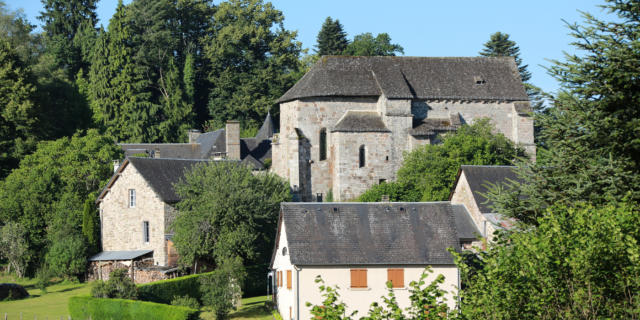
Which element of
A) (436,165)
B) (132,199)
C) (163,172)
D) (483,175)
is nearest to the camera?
→ (483,175)

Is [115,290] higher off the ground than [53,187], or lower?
lower

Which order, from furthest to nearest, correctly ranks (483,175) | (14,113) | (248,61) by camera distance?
1. (248,61)
2. (14,113)
3. (483,175)

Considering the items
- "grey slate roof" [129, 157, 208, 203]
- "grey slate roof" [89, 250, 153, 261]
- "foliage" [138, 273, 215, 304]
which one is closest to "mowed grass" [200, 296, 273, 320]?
"foliage" [138, 273, 215, 304]

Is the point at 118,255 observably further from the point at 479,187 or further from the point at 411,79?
the point at 411,79

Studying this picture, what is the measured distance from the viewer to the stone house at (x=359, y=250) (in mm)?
31875

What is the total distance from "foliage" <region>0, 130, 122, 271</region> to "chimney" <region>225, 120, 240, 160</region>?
1093cm

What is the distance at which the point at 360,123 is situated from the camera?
172 feet

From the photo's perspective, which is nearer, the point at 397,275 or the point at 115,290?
the point at 397,275

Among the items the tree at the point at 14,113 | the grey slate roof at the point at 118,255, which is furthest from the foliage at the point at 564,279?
the tree at the point at 14,113

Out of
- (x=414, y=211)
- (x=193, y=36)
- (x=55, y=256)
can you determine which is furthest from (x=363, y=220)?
(x=193, y=36)

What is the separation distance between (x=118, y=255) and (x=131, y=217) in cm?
225

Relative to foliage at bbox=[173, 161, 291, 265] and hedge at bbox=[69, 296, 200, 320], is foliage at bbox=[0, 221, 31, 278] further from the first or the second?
hedge at bbox=[69, 296, 200, 320]

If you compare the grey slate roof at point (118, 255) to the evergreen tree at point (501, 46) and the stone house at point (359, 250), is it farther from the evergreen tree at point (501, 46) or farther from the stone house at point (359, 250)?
the evergreen tree at point (501, 46)

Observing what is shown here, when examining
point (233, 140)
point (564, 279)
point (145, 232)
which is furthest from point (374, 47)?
point (564, 279)
